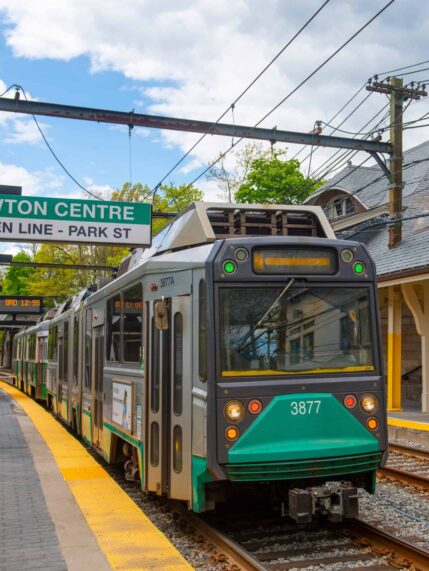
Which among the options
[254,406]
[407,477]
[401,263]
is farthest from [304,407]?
[401,263]

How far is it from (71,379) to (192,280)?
7.96 m

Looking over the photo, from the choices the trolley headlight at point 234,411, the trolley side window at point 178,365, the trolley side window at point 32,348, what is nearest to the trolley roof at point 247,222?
the trolley side window at point 178,365

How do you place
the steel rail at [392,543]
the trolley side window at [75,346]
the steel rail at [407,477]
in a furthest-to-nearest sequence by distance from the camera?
the trolley side window at [75,346], the steel rail at [407,477], the steel rail at [392,543]

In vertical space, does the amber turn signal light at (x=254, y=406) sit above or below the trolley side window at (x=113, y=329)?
below

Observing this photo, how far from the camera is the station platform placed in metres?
13.2

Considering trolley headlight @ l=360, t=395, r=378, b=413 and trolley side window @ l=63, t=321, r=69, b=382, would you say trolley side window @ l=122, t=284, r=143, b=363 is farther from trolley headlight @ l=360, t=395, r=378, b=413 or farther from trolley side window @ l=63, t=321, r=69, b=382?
trolley side window @ l=63, t=321, r=69, b=382

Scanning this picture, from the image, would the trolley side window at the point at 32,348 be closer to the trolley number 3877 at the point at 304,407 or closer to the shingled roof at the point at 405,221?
the shingled roof at the point at 405,221

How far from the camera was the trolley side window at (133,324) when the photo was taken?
725 cm

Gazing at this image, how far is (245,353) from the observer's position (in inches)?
230

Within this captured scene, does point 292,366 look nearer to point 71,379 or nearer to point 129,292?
point 129,292

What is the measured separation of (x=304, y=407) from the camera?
5.79 metres

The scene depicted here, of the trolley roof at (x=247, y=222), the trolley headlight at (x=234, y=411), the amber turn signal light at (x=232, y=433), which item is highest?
the trolley roof at (x=247, y=222)

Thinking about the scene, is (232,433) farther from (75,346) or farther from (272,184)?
(272,184)

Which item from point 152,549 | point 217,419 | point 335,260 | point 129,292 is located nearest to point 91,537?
point 152,549
